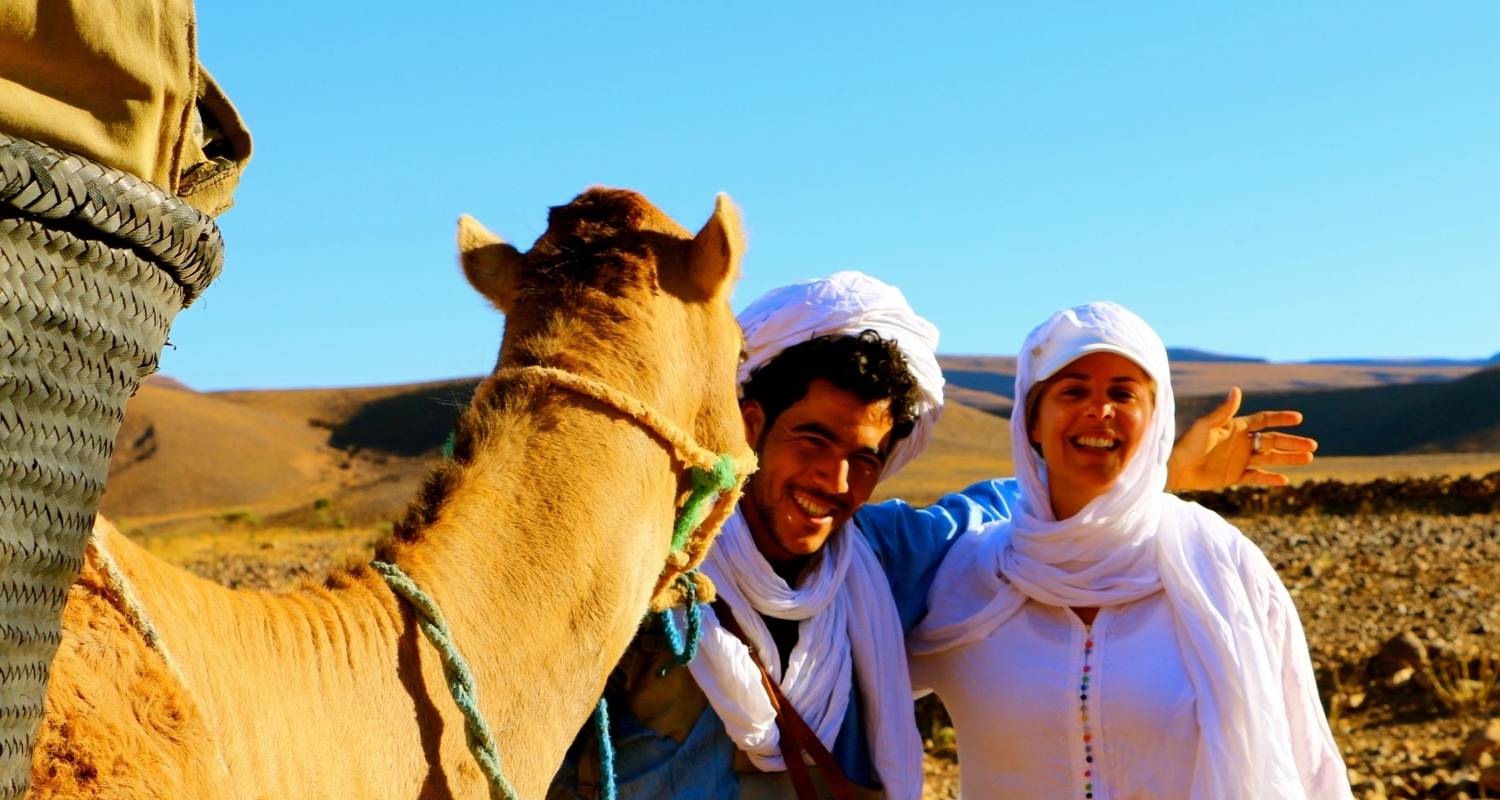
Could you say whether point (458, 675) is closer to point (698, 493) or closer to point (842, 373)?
point (698, 493)

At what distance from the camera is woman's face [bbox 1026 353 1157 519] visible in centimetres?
445

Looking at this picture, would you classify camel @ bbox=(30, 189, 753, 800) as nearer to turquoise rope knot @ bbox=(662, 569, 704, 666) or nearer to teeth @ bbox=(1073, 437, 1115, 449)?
turquoise rope knot @ bbox=(662, 569, 704, 666)

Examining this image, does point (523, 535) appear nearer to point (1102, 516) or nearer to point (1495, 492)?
point (1102, 516)

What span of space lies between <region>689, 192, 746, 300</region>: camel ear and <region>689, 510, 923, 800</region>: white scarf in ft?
3.59

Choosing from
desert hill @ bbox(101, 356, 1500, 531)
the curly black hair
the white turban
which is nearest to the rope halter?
the curly black hair

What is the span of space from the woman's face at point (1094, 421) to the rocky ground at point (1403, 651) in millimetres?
2498

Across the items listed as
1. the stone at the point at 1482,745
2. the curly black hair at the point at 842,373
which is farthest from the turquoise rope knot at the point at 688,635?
the stone at the point at 1482,745

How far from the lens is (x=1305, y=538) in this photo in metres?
17.6

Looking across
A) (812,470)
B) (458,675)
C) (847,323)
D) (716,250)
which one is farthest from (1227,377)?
(458,675)

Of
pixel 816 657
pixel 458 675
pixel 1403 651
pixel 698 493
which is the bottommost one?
pixel 1403 651

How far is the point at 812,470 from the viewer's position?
409 centimetres

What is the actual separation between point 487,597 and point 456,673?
17 cm

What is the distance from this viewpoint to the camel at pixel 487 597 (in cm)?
198

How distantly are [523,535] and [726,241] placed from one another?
828 millimetres
